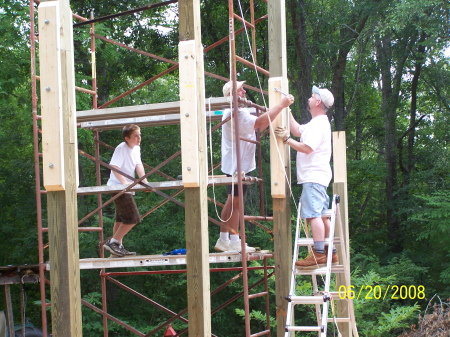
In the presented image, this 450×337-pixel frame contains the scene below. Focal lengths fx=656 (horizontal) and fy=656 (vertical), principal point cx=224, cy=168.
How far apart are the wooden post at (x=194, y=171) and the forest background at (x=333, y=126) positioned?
728 centimetres

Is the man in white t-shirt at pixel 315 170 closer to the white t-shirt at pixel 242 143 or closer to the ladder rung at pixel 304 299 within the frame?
the white t-shirt at pixel 242 143

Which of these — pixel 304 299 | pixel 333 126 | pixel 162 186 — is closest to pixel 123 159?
pixel 162 186

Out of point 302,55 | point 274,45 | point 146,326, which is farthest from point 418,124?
point 274,45

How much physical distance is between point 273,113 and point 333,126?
33.3 ft

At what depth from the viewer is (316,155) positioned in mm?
5902

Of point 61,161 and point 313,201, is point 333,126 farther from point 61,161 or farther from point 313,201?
point 61,161

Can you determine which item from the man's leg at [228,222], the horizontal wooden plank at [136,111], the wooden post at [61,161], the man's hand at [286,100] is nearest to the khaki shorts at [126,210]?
the horizontal wooden plank at [136,111]

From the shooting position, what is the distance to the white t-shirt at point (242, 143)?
19.6 ft

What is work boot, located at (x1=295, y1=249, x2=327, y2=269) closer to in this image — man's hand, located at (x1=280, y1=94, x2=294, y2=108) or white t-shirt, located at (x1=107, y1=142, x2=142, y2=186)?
man's hand, located at (x1=280, y1=94, x2=294, y2=108)

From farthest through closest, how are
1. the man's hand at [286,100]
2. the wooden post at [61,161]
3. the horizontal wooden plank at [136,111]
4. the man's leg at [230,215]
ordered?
the horizontal wooden plank at [136,111]
the man's leg at [230,215]
the man's hand at [286,100]
the wooden post at [61,161]

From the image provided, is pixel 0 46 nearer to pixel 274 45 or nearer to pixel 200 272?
pixel 274 45

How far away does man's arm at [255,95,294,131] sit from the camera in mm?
5555

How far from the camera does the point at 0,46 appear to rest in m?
12.1

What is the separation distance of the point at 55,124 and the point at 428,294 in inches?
407
